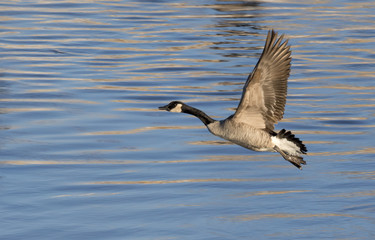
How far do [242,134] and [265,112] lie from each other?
0.43 meters

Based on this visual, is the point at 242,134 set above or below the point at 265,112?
below

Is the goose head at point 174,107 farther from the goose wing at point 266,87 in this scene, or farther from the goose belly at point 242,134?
the goose wing at point 266,87

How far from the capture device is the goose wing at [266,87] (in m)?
9.55

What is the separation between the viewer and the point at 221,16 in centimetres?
3212

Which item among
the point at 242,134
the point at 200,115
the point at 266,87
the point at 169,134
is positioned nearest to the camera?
the point at 242,134

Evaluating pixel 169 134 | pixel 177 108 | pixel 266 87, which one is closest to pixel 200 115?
pixel 177 108

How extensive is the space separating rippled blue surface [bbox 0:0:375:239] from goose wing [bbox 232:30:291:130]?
2.58 metres

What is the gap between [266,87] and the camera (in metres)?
9.66

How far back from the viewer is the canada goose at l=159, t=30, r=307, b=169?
9.46 m

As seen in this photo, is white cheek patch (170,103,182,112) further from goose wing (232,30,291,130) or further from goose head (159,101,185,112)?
goose wing (232,30,291,130)

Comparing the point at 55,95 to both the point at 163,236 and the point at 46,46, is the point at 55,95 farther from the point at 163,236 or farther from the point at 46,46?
the point at 163,236

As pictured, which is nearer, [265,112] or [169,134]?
[265,112]

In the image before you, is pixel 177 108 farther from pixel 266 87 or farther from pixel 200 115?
pixel 266 87

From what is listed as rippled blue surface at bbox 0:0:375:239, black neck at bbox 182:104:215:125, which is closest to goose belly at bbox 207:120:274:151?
black neck at bbox 182:104:215:125
